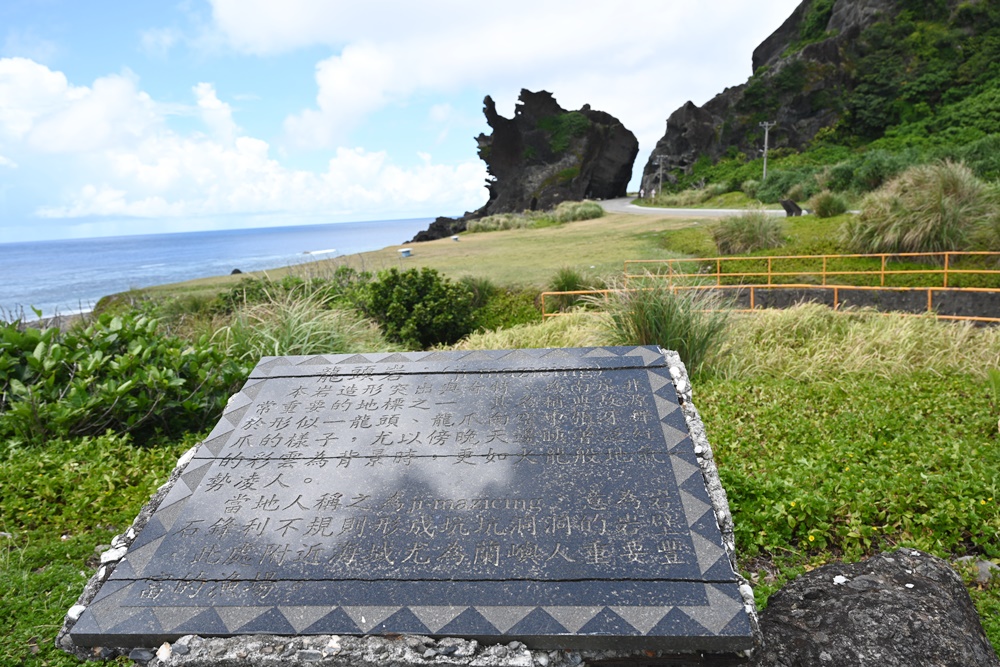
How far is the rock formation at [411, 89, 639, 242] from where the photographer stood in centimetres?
5338

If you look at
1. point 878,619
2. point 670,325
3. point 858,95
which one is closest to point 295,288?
point 670,325

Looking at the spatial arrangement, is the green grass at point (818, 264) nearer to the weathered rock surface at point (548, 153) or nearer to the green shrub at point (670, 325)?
the green shrub at point (670, 325)

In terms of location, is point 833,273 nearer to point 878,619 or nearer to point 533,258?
point 533,258

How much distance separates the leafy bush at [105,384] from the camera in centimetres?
477

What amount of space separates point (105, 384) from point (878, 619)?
533 centimetres

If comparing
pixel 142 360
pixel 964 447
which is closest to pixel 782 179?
pixel 964 447

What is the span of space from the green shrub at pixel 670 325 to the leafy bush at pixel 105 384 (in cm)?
382

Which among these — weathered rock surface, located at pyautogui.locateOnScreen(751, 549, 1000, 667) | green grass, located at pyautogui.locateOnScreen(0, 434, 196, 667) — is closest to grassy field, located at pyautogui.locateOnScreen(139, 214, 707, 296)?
green grass, located at pyautogui.locateOnScreen(0, 434, 196, 667)

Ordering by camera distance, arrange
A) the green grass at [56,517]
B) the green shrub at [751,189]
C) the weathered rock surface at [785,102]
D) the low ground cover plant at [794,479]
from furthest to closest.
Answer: the weathered rock surface at [785,102] < the green shrub at [751,189] < the low ground cover plant at [794,479] < the green grass at [56,517]

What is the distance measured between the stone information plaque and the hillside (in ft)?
97.4

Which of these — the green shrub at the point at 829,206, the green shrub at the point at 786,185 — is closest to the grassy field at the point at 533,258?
the green shrub at the point at 829,206

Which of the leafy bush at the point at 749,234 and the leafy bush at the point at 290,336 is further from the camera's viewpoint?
the leafy bush at the point at 749,234

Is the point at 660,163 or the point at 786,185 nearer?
the point at 786,185

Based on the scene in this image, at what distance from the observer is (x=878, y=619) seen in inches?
98.2
